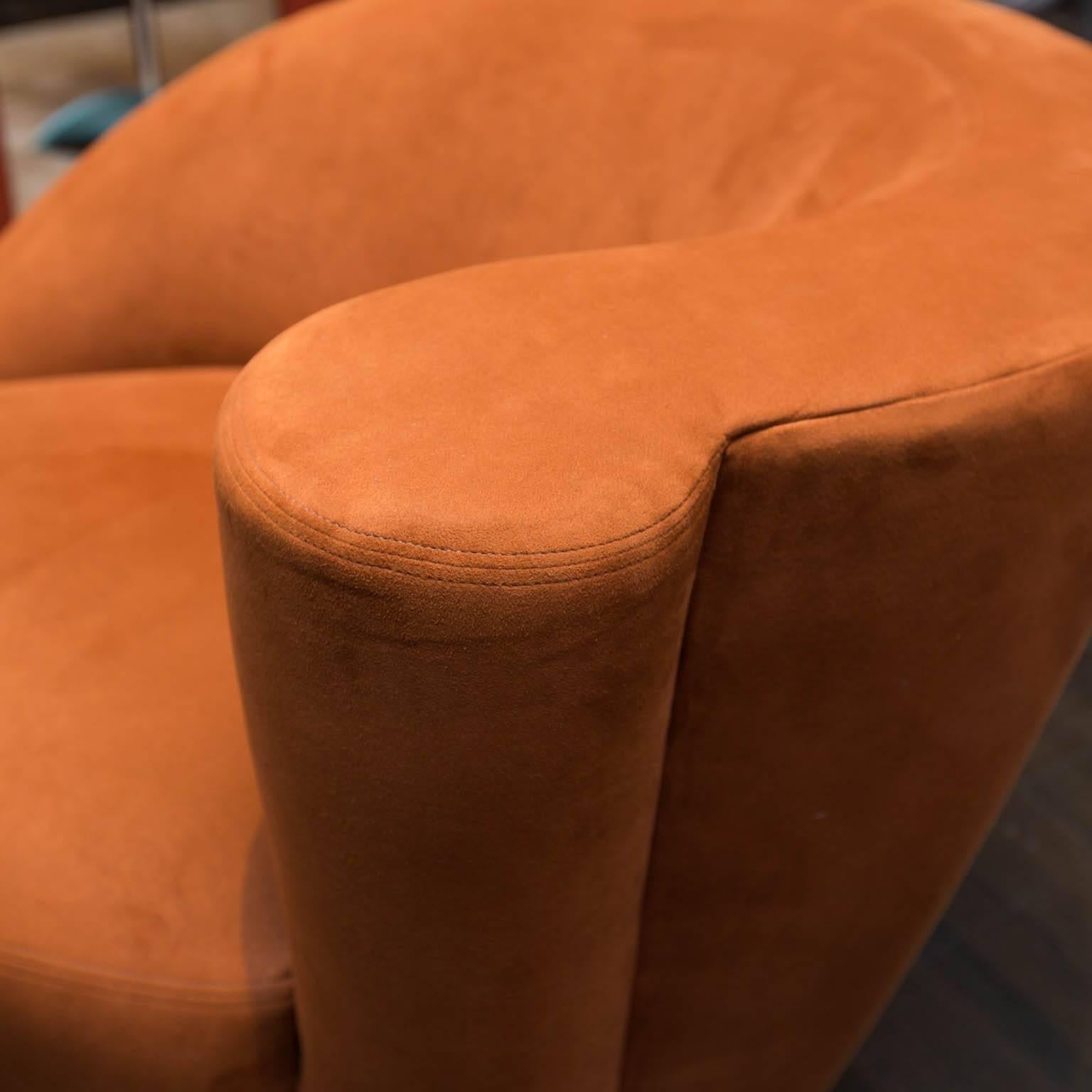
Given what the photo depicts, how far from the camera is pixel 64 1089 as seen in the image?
65 cm

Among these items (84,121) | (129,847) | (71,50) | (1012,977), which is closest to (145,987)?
(129,847)

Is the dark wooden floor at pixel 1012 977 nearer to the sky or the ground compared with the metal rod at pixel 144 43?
nearer to the ground

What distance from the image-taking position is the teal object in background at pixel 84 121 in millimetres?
2674

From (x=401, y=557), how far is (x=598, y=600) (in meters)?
0.07

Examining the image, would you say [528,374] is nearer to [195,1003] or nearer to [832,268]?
[832,268]

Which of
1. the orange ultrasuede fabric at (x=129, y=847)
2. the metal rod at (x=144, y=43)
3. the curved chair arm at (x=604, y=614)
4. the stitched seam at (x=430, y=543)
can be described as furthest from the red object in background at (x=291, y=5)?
the stitched seam at (x=430, y=543)

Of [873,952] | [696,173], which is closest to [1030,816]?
[873,952]

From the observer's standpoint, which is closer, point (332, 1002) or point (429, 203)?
point (332, 1002)

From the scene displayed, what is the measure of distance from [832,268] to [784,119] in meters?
0.32

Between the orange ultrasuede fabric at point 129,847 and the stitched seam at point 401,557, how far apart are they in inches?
10.5

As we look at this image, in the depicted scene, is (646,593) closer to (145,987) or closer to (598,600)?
(598,600)

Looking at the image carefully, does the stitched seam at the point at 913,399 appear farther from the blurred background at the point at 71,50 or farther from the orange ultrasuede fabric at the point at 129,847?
the blurred background at the point at 71,50

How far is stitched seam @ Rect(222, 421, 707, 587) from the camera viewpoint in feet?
1.34

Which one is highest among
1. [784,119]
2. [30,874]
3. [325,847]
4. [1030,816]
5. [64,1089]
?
[784,119]
